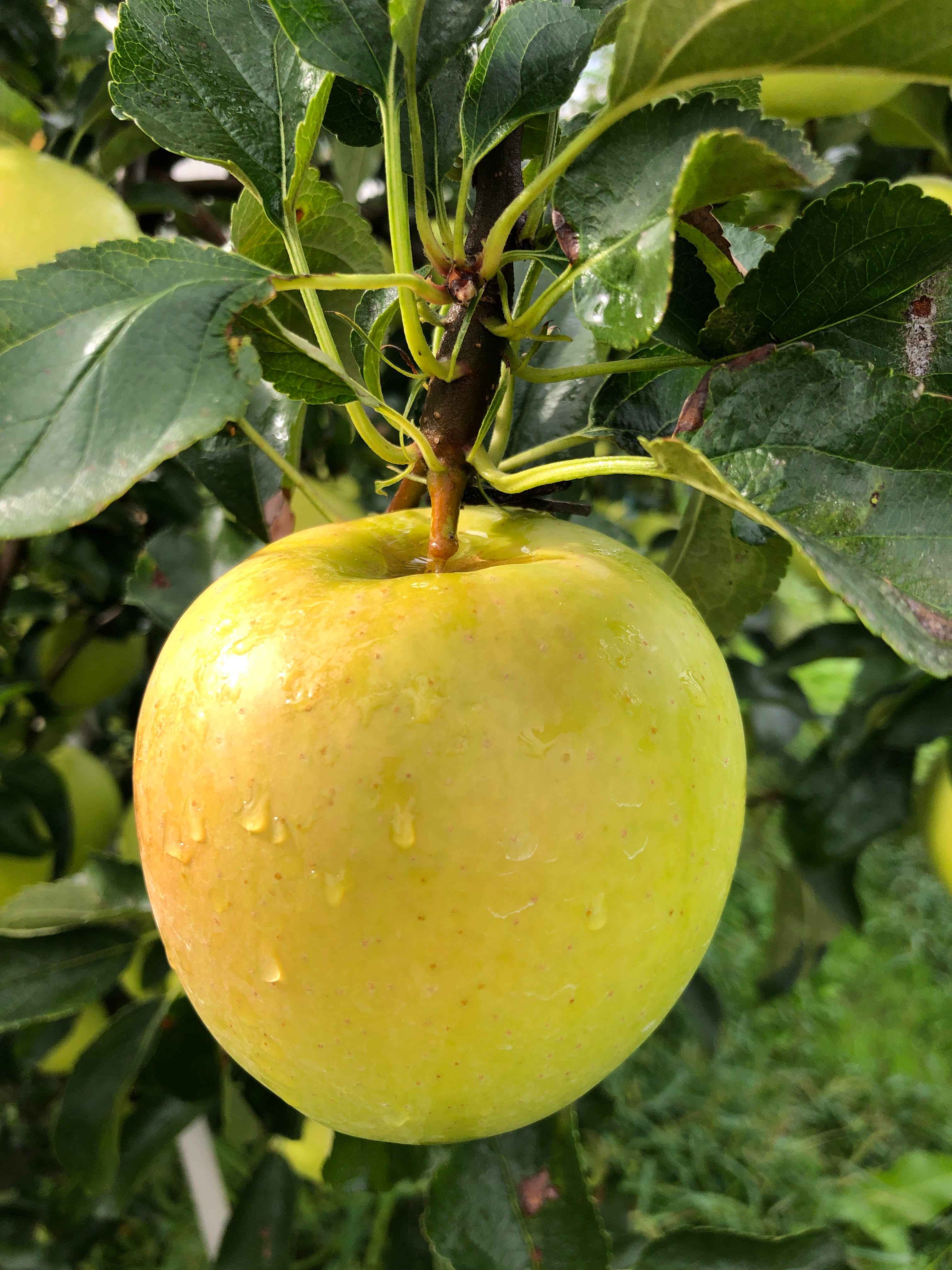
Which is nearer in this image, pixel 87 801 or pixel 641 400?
pixel 641 400

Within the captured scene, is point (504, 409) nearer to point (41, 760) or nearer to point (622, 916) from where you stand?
point (622, 916)

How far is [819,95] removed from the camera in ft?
2.53

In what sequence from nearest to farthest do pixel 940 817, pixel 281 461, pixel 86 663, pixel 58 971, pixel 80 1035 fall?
pixel 281 461
pixel 58 971
pixel 940 817
pixel 80 1035
pixel 86 663

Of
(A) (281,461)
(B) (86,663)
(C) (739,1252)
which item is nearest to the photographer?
(A) (281,461)

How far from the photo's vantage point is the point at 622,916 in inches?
13.2

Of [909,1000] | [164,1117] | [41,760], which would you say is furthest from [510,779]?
[909,1000]

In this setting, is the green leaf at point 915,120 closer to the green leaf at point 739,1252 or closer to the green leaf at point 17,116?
the green leaf at point 17,116

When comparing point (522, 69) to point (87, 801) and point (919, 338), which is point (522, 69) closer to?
point (919, 338)

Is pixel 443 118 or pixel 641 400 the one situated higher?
pixel 443 118

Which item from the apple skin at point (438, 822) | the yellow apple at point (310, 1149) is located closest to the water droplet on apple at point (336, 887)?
the apple skin at point (438, 822)

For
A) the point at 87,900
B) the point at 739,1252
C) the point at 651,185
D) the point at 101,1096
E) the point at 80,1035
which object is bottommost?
the point at 80,1035

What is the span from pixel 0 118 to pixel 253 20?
1.90ft

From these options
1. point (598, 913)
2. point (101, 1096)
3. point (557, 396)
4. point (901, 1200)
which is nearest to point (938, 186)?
point (557, 396)

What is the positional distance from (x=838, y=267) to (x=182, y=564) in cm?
49
